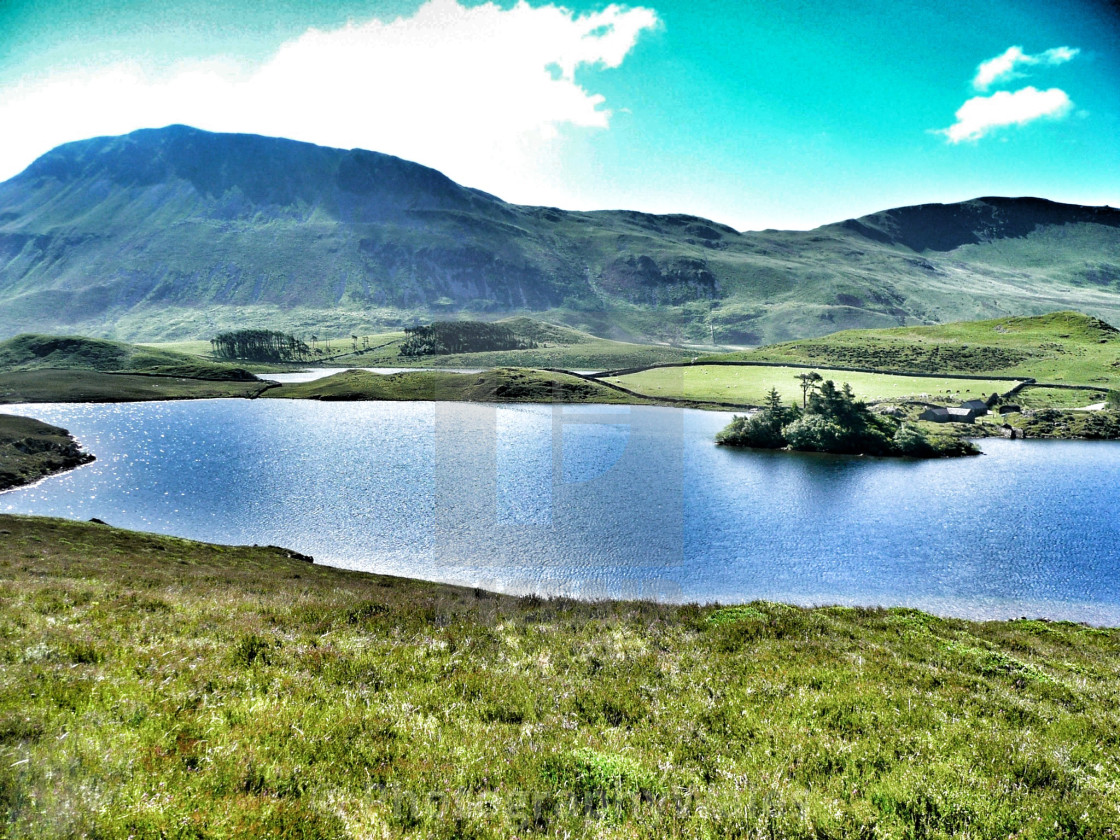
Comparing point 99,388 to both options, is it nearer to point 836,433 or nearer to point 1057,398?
point 836,433

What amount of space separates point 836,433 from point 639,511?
210 ft

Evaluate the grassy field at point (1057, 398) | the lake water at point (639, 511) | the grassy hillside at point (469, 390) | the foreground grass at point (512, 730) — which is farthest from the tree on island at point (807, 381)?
the foreground grass at point (512, 730)

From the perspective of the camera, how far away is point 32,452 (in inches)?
3110

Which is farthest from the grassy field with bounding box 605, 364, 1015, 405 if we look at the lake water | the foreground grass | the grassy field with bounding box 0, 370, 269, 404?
the grassy field with bounding box 0, 370, 269, 404

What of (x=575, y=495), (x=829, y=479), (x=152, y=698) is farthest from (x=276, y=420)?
(x=152, y=698)

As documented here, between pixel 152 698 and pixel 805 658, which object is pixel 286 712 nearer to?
pixel 152 698

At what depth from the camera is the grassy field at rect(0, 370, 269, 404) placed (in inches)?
6142

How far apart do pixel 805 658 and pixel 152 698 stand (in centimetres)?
1499

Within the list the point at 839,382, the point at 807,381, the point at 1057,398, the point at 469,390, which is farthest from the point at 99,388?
the point at 1057,398

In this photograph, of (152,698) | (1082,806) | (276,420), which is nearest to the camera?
(1082,806)

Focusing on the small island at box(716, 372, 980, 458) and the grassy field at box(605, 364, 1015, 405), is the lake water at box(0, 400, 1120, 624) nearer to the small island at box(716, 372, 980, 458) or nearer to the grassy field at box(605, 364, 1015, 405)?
the small island at box(716, 372, 980, 458)

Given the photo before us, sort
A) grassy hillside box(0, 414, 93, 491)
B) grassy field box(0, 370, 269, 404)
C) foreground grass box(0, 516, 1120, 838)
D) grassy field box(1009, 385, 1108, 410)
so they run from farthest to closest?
grassy field box(0, 370, 269, 404) → grassy field box(1009, 385, 1108, 410) → grassy hillside box(0, 414, 93, 491) → foreground grass box(0, 516, 1120, 838)

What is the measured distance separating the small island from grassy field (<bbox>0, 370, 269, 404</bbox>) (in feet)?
527

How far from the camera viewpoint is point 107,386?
574ft
